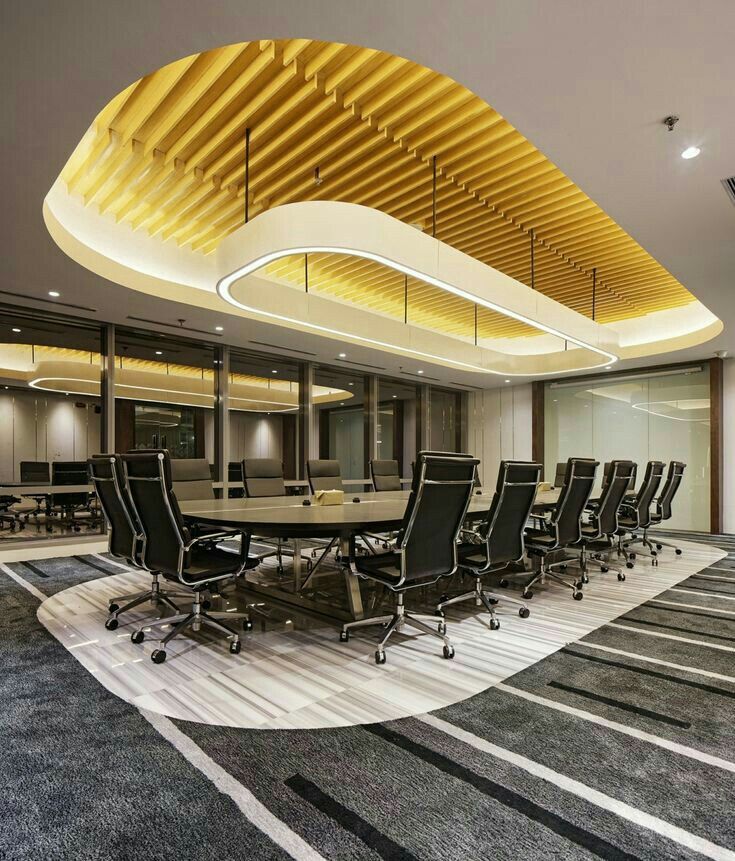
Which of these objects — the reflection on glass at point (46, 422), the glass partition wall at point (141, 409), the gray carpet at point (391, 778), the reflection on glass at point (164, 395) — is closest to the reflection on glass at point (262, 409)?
the glass partition wall at point (141, 409)

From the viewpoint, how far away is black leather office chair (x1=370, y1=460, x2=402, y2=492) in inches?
274

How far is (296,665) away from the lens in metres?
3.03

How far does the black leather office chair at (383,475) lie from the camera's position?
22.8ft

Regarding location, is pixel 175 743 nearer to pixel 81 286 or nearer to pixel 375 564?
pixel 375 564

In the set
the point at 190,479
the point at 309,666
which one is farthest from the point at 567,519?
the point at 190,479

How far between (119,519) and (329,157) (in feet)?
10.7

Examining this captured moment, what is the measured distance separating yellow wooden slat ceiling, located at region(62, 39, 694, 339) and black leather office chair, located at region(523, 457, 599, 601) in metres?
2.52

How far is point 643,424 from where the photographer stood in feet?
34.4

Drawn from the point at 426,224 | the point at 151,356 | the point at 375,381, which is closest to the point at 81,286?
the point at 151,356

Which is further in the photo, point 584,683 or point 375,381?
point 375,381

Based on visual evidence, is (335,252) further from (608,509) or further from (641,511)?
(641,511)

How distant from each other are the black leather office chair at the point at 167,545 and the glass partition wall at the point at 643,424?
30.5 ft

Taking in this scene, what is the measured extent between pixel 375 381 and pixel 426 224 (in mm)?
5914

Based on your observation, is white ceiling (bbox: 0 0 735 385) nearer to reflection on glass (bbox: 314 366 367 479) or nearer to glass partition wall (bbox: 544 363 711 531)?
reflection on glass (bbox: 314 366 367 479)
